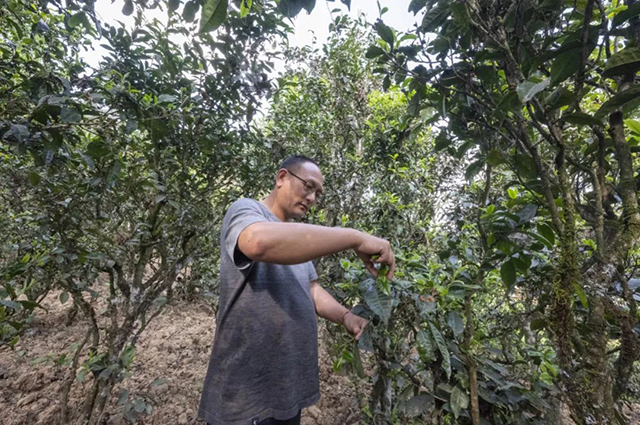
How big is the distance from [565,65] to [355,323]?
1100 millimetres

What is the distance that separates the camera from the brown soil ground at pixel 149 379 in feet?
7.61

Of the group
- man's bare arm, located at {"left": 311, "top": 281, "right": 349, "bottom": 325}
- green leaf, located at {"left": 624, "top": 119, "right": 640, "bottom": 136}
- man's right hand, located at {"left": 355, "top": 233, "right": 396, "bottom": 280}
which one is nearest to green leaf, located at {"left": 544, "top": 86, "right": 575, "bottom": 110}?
green leaf, located at {"left": 624, "top": 119, "right": 640, "bottom": 136}

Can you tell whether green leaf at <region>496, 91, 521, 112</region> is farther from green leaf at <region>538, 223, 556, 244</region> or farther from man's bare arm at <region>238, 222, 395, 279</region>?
man's bare arm at <region>238, 222, 395, 279</region>

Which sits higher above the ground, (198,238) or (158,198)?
(158,198)

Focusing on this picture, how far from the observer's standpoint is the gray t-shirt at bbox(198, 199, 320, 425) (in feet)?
3.69

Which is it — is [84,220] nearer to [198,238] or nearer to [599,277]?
[198,238]

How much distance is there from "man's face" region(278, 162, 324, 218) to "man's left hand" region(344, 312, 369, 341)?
0.54 meters

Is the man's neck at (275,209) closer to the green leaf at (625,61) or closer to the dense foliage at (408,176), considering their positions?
the dense foliage at (408,176)

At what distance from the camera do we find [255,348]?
116 cm

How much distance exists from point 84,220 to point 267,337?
1678 mm

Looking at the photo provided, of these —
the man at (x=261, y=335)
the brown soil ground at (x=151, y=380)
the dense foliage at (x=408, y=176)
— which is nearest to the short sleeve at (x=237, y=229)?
the man at (x=261, y=335)

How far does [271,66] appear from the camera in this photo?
199cm

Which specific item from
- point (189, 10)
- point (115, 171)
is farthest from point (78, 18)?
point (189, 10)

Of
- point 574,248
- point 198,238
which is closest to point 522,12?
point 574,248
